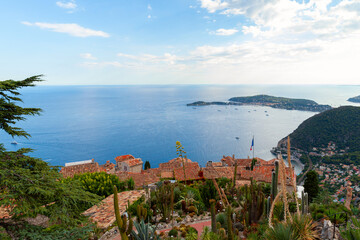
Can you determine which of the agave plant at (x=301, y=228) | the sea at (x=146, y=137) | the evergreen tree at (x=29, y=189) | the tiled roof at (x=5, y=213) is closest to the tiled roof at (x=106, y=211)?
the tiled roof at (x=5, y=213)

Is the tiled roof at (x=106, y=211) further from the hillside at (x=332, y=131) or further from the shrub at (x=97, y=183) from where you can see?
the hillside at (x=332, y=131)

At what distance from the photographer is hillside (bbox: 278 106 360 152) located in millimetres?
51441

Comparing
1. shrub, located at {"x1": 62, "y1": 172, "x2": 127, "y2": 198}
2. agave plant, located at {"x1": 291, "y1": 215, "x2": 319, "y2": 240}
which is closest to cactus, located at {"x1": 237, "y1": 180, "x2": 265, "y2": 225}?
agave plant, located at {"x1": 291, "y1": 215, "x2": 319, "y2": 240}

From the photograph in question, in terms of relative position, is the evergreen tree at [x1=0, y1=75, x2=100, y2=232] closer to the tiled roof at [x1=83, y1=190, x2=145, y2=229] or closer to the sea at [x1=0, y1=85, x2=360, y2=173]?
the tiled roof at [x1=83, y1=190, x2=145, y2=229]

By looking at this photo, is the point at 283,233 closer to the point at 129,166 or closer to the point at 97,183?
the point at 97,183

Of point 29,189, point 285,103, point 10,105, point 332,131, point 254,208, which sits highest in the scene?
point 10,105

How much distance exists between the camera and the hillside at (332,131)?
51441 millimetres

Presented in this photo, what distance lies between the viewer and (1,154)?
4.66m

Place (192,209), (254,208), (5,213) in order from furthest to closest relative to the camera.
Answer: (192,209), (5,213), (254,208)

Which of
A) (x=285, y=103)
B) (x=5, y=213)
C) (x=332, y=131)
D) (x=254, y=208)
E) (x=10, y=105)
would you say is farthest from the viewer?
(x=285, y=103)

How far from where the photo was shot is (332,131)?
183 ft

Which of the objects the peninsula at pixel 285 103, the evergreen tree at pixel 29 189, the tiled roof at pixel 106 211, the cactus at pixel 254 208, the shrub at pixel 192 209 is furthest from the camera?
the peninsula at pixel 285 103

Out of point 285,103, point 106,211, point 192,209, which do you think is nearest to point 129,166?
point 106,211

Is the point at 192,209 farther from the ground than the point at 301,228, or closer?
closer
